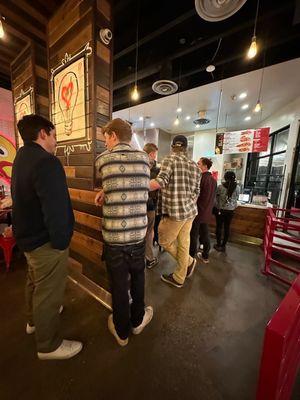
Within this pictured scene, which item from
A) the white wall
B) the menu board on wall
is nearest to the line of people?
the menu board on wall

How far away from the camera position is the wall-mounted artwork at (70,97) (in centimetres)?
196

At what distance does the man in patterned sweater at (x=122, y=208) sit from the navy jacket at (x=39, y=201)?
0.96 ft

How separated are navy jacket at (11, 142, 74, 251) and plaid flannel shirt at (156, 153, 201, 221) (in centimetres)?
101

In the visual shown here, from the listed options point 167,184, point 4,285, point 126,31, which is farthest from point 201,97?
point 4,285

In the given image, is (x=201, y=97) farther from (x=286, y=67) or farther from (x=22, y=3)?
(x=22, y=3)

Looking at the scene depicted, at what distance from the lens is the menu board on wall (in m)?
4.80

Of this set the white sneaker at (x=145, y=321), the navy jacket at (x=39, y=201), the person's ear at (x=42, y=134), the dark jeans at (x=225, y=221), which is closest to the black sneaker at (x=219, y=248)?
the dark jeans at (x=225, y=221)

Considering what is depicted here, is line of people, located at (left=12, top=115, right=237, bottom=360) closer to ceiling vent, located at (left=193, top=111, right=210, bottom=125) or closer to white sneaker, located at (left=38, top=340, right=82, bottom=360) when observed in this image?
white sneaker, located at (left=38, top=340, right=82, bottom=360)

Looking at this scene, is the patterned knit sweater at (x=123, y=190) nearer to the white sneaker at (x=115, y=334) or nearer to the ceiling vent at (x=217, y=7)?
the white sneaker at (x=115, y=334)

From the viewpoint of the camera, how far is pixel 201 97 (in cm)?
469

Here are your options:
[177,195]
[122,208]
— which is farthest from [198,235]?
[122,208]

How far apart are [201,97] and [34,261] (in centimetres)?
510

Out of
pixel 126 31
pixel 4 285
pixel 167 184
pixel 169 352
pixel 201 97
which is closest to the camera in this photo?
pixel 169 352

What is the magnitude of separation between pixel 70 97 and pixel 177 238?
2.14m
